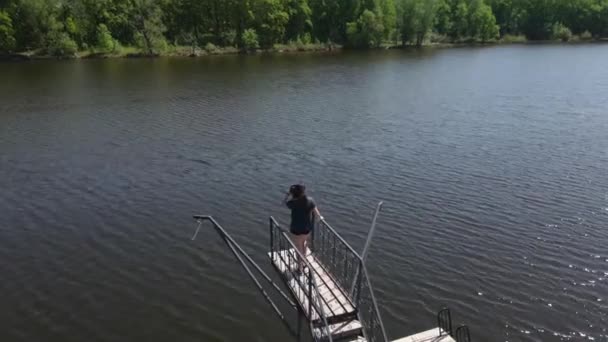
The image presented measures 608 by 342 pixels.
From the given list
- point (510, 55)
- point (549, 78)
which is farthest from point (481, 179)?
point (510, 55)

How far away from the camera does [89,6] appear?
92.2 metres

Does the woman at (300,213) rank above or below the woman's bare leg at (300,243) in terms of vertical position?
above

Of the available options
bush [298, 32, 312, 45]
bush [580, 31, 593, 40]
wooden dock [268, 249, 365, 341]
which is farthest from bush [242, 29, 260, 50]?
wooden dock [268, 249, 365, 341]

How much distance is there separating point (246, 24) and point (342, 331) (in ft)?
325

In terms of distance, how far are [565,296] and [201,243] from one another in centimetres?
1163

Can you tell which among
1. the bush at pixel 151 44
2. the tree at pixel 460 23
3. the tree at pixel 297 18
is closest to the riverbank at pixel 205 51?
the bush at pixel 151 44

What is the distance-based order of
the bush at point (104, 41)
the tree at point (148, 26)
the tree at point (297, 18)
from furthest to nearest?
the tree at point (297, 18), the tree at point (148, 26), the bush at point (104, 41)

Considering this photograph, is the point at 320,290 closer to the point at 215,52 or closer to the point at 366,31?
the point at 215,52

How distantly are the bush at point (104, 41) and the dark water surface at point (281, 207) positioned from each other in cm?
4205

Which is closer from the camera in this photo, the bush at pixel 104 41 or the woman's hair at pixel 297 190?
the woman's hair at pixel 297 190

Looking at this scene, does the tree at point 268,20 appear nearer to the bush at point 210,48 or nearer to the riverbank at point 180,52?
the riverbank at point 180,52

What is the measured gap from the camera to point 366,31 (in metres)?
107

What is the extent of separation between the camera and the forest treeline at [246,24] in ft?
285

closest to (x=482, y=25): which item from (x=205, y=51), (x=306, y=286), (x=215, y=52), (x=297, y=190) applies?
(x=215, y=52)
